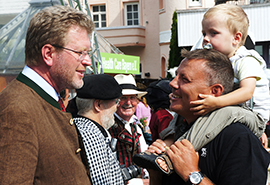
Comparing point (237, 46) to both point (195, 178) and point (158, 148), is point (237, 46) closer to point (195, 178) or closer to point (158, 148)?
point (158, 148)

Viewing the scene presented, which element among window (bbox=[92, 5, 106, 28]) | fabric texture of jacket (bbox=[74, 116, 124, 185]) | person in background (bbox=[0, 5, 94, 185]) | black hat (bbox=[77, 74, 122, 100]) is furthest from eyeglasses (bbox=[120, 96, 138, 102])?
window (bbox=[92, 5, 106, 28])

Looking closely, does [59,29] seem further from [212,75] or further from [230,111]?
[230,111]

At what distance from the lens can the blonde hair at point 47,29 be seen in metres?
1.68

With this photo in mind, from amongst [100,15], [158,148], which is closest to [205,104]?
[158,148]

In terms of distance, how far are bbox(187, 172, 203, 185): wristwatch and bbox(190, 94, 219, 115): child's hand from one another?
356mm

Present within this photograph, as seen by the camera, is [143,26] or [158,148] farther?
[143,26]

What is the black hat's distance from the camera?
2.79 m

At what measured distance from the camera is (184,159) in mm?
1606

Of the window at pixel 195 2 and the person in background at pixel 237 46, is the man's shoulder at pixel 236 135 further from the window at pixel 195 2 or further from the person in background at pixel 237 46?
the window at pixel 195 2

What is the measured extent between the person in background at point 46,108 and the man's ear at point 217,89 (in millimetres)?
822

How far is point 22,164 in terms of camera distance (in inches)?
53.9

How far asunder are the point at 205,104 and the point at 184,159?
1.10 feet

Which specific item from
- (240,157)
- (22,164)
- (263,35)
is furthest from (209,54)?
(263,35)

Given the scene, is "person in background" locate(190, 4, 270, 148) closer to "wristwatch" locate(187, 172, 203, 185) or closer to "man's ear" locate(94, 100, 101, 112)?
"wristwatch" locate(187, 172, 203, 185)
